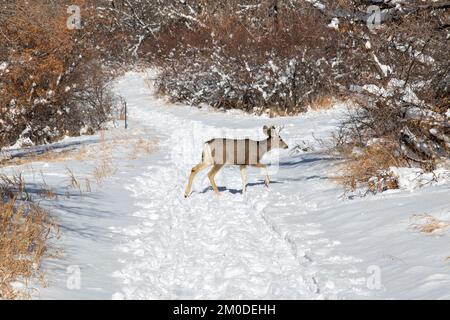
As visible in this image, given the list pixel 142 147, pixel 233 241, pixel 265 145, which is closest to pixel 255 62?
pixel 142 147

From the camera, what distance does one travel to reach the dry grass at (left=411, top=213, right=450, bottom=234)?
23.8 ft

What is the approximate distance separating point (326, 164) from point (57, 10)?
40.2 feet

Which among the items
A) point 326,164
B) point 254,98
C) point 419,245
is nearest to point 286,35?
point 254,98

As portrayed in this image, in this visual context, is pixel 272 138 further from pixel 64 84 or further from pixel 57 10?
pixel 64 84

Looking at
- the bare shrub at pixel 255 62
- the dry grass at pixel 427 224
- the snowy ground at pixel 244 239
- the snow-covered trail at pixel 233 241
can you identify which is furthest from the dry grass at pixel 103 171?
the bare shrub at pixel 255 62

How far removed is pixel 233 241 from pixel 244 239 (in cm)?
21

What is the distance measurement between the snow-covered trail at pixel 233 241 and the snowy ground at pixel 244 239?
0.02m

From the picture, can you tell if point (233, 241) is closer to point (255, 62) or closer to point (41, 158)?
point (41, 158)

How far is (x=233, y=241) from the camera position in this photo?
316 inches

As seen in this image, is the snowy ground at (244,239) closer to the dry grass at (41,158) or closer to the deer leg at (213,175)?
the deer leg at (213,175)

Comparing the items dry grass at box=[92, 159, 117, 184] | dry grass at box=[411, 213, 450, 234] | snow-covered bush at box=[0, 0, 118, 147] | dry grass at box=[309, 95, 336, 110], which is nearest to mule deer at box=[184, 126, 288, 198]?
dry grass at box=[92, 159, 117, 184]

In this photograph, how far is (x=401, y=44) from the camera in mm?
11375

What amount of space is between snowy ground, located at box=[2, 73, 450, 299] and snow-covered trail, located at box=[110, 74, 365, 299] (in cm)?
2

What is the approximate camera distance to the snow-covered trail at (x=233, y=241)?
6258 mm
